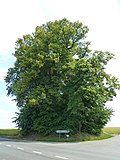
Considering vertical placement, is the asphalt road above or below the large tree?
below

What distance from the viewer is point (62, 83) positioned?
154ft

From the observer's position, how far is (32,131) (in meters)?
49.5

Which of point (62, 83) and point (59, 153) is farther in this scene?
point (62, 83)

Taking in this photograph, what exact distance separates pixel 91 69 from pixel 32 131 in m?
12.7

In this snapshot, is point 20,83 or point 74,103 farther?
point 20,83

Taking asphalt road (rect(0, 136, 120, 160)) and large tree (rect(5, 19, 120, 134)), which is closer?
asphalt road (rect(0, 136, 120, 160))

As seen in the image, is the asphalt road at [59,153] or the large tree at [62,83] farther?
the large tree at [62,83]

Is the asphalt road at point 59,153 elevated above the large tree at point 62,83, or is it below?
below

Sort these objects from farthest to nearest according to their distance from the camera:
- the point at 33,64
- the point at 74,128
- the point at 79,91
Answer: the point at 33,64 < the point at 74,128 < the point at 79,91

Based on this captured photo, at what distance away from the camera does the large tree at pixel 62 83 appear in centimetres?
4256

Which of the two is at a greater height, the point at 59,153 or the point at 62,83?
the point at 62,83

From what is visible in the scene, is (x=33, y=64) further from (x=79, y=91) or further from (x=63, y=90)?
(x=79, y=91)

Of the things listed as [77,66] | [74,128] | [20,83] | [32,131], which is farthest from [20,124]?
[77,66]

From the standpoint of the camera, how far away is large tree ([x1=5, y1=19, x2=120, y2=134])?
4256 cm
